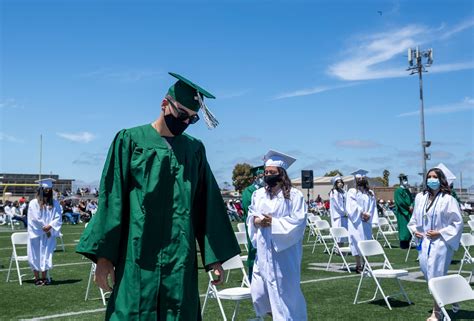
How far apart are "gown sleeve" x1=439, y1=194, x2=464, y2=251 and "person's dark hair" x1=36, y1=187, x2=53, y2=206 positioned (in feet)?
24.1

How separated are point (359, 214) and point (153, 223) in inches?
383

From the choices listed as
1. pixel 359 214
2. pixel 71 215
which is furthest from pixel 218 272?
pixel 71 215

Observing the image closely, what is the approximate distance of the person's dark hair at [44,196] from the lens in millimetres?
11133

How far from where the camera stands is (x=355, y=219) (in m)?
12.5

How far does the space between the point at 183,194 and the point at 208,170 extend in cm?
39

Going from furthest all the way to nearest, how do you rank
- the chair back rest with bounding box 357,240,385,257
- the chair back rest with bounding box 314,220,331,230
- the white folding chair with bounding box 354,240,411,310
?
A: the chair back rest with bounding box 314,220,331,230
the chair back rest with bounding box 357,240,385,257
the white folding chair with bounding box 354,240,411,310

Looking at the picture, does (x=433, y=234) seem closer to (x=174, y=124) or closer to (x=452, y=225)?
(x=452, y=225)

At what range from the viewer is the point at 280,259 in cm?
610

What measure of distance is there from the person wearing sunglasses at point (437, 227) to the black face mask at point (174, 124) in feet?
15.5

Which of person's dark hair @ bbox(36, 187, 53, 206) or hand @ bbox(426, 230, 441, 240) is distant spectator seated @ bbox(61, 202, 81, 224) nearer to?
person's dark hair @ bbox(36, 187, 53, 206)

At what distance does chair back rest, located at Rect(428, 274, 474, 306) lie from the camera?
549 cm

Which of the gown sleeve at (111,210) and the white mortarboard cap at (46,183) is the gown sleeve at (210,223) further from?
the white mortarboard cap at (46,183)

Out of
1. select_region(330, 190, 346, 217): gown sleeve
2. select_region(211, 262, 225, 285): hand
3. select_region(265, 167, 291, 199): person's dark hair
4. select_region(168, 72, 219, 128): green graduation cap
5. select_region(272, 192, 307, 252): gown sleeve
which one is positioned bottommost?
select_region(211, 262, 225, 285): hand

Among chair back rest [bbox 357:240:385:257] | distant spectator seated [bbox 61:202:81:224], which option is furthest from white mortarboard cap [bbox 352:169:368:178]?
distant spectator seated [bbox 61:202:81:224]
